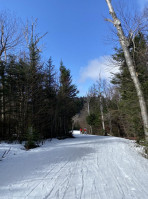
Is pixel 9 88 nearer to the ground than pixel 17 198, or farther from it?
farther from it

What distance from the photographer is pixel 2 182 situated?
2529mm

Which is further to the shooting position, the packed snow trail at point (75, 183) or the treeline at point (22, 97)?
the treeline at point (22, 97)

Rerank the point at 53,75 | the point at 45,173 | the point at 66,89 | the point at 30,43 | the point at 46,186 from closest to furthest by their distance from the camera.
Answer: the point at 46,186 → the point at 45,173 → the point at 30,43 → the point at 53,75 → the point at 66,89

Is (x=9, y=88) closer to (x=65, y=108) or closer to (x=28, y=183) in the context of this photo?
(x=65, y=108)

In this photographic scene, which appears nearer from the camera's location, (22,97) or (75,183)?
(75,183)

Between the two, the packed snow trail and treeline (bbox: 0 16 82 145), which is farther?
treeline (bbox: 0 16 82 145)

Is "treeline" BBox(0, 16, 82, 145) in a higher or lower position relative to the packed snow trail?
higher

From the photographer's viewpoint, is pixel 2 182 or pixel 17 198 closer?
pixel 17 198

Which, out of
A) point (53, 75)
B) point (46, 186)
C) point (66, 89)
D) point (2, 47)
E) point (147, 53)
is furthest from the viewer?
point (66, 89)

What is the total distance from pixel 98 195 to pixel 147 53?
7514mm

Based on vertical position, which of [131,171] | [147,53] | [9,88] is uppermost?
[147,53]

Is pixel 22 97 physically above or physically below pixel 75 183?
above

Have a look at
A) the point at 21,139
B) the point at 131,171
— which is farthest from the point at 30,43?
the point at 131,171

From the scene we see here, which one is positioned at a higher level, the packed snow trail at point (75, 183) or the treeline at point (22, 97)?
the treeline at point (22, 97)
